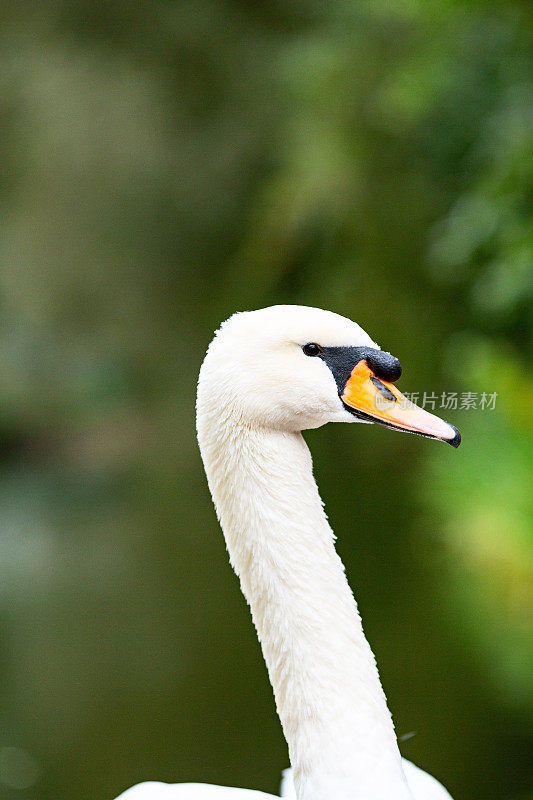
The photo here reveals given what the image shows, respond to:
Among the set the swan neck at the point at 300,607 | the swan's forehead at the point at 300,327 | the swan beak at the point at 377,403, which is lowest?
the swan neck at the point at 300,607

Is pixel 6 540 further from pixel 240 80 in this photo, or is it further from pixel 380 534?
pixel 240 80

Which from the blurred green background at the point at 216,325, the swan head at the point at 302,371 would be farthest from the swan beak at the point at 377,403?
the blurred green background at the point at 216,325

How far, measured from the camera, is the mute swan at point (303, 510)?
765 millimetres

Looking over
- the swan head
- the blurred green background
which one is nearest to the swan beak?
the swan head

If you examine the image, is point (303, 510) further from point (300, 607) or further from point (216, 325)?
point (216, 325)

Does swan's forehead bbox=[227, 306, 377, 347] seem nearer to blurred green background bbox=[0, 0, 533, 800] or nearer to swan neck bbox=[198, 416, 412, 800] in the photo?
swan neck bbox=[198, 416, 412, 800]

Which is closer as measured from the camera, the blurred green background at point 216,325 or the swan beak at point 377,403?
the swan beak at point 377,403

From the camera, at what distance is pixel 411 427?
0.76 metres

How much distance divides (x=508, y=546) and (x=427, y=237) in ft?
6.26

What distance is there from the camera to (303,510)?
80 centimetres

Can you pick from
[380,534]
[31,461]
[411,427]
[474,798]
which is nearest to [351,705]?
[411,427]

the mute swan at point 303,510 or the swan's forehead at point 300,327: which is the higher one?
the swan's forehead at point 300,327

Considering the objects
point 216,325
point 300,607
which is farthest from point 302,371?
point 216,325

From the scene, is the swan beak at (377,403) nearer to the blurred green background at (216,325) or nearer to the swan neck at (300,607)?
the swan neck at (300,607)
